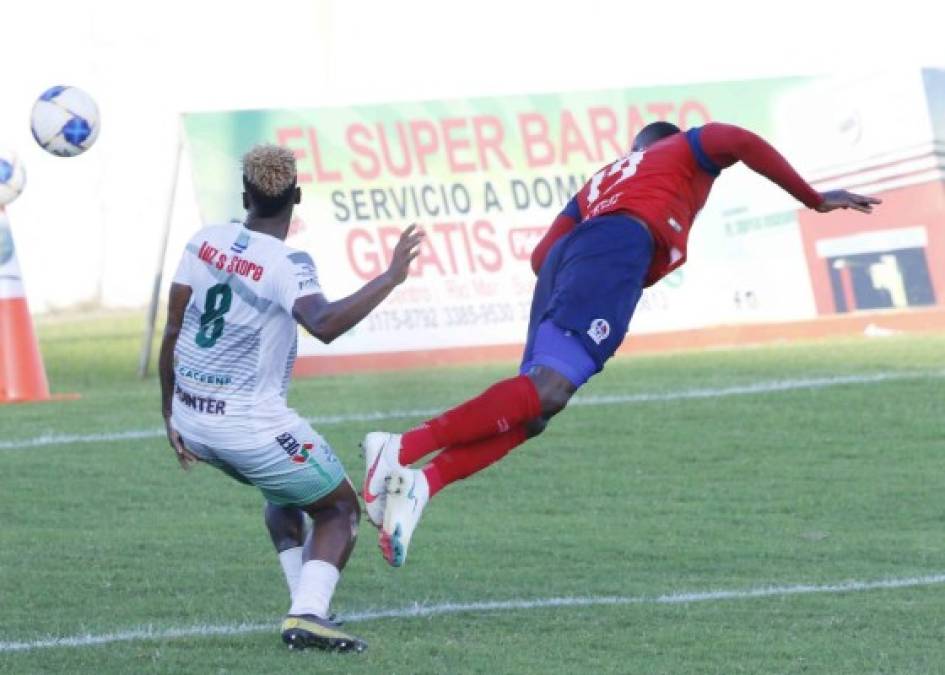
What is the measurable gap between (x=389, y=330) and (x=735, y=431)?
4332 millimetres

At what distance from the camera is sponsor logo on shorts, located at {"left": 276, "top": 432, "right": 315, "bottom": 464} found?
21.4ft

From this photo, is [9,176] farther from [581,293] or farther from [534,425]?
[534,425]

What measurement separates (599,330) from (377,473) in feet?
3.10

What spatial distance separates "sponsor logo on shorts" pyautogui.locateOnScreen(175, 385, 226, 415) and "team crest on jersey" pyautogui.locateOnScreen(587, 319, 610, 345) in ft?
4.27

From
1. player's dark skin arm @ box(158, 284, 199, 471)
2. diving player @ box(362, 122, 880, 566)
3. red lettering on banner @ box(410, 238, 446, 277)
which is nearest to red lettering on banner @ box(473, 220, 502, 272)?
red lettering on banner @ box(410, 238, 446, 277)

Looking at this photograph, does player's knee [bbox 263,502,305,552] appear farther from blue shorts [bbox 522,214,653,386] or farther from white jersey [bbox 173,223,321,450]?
blue shorts [bbox 522,214,653,386]

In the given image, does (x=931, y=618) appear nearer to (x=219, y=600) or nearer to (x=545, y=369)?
(x=545, y=369)

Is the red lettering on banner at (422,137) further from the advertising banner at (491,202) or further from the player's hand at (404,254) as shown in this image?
the player's hand at (404,254)

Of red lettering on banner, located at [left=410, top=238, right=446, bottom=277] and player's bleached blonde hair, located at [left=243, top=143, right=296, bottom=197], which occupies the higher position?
red lettering on banner, located at [left=410, top=238, right=446, bottom=277]

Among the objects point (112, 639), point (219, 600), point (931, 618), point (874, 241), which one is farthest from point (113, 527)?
point (874, 241)

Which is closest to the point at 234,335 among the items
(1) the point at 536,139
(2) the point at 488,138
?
(2) the point at 488,138

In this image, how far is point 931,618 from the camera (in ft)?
22.9

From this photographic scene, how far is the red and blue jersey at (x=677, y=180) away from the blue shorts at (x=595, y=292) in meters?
0.09

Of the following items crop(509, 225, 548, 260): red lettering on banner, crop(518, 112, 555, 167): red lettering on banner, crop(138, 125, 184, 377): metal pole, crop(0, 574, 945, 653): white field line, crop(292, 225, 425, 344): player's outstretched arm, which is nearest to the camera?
crop(292, 225, 425, 344): player's outstretched arm
